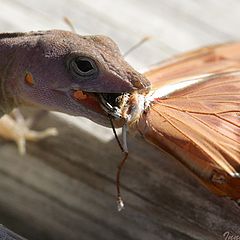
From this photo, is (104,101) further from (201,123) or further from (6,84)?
(6,84)

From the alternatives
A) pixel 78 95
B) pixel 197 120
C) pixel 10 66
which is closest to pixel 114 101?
pixel 78 95

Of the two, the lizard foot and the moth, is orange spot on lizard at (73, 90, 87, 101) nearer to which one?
the moth

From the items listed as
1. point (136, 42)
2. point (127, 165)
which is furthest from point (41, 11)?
point (127, 165)

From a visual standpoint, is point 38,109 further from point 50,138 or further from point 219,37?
point 219,37

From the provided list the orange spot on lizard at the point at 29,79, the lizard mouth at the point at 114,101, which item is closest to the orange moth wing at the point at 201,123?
the lizard mouth at the point at 114,101

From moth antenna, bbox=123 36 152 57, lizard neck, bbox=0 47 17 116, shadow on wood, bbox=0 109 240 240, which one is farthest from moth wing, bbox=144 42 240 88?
lizard neck, bbox=0 47 17 116

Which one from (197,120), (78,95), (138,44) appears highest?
(138,44)
